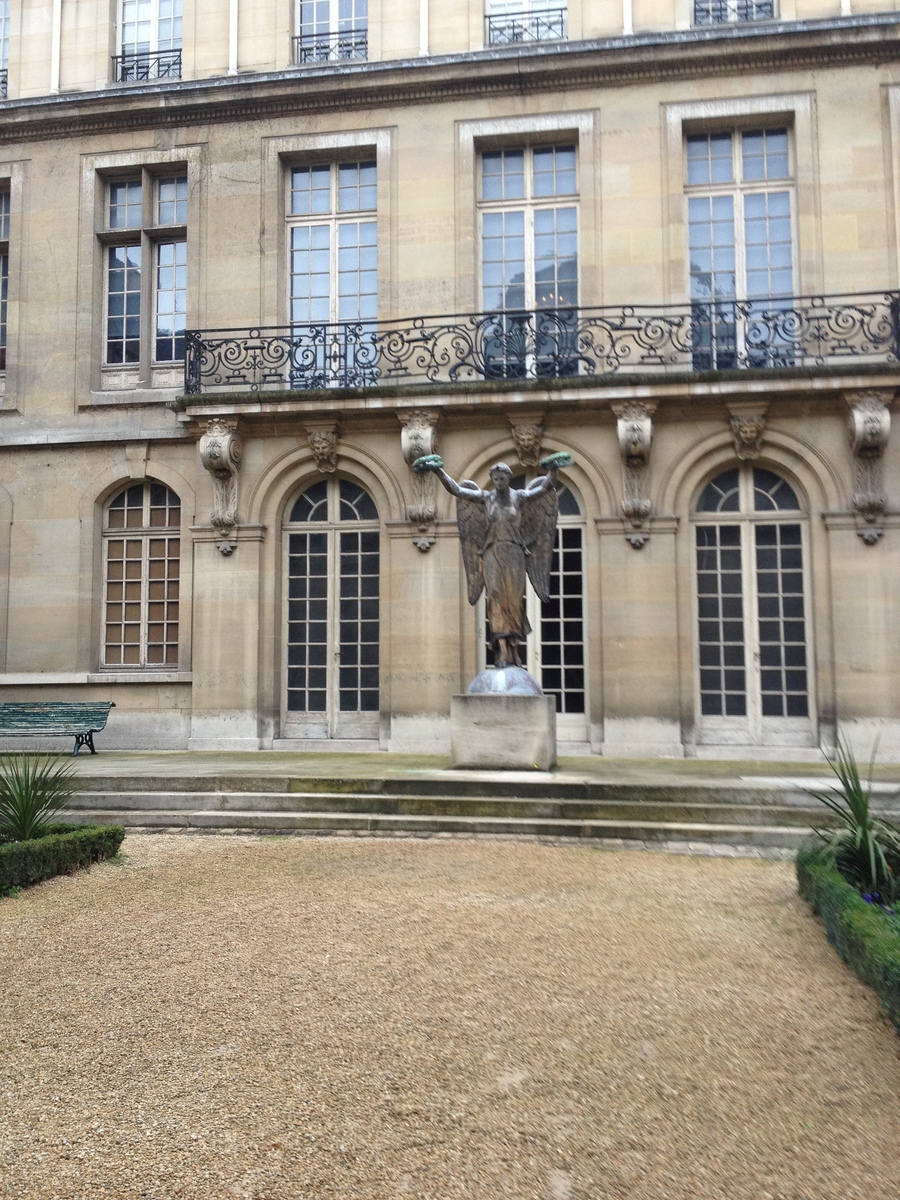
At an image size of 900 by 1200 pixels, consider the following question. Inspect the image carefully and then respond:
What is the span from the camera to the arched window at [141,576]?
14.2 m

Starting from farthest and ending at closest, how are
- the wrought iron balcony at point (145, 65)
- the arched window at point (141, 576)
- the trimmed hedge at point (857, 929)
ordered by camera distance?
1. the wrought iron balcony at point (145, 65)
2. the arched window at point (141, 576)
3. the trimmed hedge at point (857, 929)

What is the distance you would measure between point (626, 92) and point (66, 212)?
8575 millimetres

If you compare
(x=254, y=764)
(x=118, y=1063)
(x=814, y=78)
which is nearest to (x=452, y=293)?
(x=814, y=78)

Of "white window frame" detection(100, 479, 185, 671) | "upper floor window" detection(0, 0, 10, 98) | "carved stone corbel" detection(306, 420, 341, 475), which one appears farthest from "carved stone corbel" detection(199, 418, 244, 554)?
"upper floor window" detection(0, 0, 10, 98)

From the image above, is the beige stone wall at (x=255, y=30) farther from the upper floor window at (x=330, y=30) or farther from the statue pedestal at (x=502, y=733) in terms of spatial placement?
the statue pedestal at (x=502, y=733)

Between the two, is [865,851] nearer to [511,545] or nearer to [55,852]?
[511,545]

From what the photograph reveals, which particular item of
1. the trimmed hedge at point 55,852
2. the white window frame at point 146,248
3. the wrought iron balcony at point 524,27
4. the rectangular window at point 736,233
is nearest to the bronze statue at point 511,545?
the trimmed hedge at point 55,852

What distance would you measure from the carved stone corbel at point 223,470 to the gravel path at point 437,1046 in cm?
778

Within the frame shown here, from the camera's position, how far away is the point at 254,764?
35.9 ft

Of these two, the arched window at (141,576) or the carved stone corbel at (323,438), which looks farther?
the arched window at (141,576)

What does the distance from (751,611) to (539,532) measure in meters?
4.29

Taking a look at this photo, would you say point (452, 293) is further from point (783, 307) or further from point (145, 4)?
point (145, 4)

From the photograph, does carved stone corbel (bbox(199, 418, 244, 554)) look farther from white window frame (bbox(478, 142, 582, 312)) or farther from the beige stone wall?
the beige stone wall

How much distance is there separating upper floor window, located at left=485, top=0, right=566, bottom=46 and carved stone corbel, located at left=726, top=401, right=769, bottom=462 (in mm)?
6372
